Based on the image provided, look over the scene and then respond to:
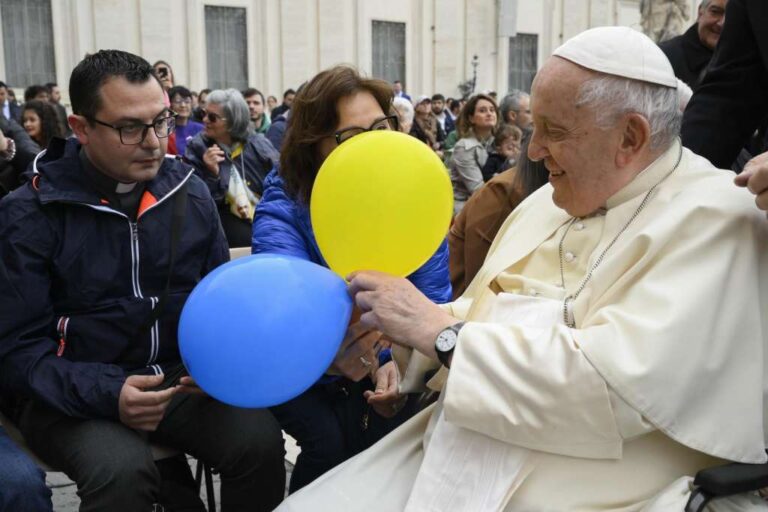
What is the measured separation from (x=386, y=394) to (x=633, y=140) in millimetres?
1132

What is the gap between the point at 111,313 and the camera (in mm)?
2557

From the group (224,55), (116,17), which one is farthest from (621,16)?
(116,17)

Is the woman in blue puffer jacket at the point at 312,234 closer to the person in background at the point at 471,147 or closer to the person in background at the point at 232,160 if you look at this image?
the person in background at the point at 232,160

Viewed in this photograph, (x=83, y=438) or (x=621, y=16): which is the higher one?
(x=621, y=16)

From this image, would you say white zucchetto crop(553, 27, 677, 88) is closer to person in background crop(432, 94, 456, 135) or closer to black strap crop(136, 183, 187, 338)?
black strap crop(136, 183, 187, 338)

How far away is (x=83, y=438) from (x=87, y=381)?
171 mm

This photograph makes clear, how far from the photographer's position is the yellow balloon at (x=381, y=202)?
2055 mm

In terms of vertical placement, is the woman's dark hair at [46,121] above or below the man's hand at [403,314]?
above

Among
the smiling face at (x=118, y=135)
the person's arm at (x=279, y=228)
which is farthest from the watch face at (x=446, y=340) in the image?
the smiling face at (x=118, y=135)

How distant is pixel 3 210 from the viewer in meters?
2.48

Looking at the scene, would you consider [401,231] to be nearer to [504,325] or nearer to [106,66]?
[504,325]

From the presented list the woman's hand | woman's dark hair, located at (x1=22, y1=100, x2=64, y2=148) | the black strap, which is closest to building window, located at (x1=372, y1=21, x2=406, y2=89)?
woman's dark hair, located at (x1=22, y1=100, x2=64, y2=148)

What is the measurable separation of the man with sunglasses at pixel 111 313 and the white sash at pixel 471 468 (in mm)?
836

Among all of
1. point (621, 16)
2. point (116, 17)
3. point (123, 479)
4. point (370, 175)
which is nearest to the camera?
point (370, 175)
